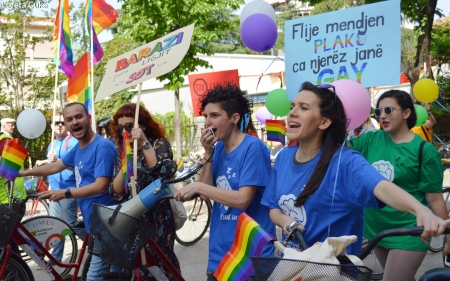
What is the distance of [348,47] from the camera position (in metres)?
4.55

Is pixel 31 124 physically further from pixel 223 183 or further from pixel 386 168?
pixel 386 168

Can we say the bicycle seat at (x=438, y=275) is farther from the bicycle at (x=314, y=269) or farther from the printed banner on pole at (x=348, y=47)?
the printed banner on pole at (x=348, y=47)

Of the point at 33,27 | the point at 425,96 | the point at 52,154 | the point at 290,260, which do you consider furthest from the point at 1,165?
the point at 33,27

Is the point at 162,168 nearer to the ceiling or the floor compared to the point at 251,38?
nearer to the floor

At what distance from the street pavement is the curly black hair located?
3.33 meters

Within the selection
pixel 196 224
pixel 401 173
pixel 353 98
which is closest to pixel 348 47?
pixel 353 98

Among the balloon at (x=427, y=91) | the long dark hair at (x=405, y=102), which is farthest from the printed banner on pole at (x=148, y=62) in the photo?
the balloon at (x=427, y=91)

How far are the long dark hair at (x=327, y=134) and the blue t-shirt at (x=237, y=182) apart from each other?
0.69m

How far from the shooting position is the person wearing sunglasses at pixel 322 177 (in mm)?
2738

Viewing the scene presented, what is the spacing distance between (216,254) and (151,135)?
1.37m

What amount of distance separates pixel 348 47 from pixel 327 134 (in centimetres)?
182

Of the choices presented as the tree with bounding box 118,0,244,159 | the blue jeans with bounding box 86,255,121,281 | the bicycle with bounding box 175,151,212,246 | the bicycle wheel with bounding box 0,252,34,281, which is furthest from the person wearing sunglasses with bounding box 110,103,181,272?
the tree with bounding box 118,0,244,159

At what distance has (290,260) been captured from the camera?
1.97 metres

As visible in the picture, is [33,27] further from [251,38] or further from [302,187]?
[302,187]
